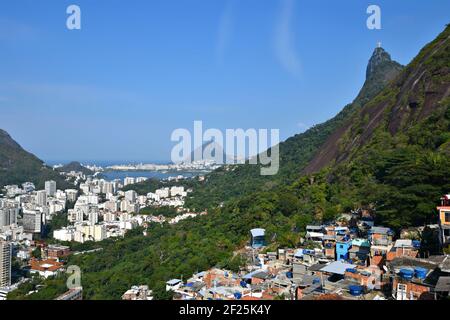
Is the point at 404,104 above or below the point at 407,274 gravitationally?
above

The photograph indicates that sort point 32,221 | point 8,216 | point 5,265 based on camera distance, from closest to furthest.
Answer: point 5,265 → point 32,221 → point 8,216

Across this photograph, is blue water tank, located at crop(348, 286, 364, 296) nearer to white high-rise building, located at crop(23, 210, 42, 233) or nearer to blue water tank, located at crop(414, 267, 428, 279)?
blue water tank, located at crop(414, 267, 428, 279)

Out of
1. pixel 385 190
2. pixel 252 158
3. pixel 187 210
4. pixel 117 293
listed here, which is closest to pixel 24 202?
pixel 187 210

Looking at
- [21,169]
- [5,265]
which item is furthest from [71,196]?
[5,265]

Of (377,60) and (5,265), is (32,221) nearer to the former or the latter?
(5,265)

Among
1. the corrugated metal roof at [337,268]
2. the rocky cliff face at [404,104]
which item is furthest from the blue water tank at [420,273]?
the rocky cliff face at [404,104]

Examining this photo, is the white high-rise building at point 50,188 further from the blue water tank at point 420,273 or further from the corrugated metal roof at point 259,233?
the blue water tank at point 420,273
